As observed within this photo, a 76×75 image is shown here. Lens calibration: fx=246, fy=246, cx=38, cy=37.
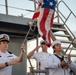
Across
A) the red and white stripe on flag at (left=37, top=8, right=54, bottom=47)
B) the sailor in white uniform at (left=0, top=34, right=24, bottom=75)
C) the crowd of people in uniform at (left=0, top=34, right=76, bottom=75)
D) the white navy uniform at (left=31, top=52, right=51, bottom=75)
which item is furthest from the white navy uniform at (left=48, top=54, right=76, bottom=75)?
the sailor in white uniform at (left=0, top=34, right=24, bottom=75)

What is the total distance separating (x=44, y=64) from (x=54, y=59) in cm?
23

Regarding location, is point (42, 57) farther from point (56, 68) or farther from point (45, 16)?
point (45, 16)

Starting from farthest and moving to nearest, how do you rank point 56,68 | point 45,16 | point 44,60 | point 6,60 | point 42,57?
point 45,16 → point 42,57 → point 44,60 → point 56,68 → point 6,60

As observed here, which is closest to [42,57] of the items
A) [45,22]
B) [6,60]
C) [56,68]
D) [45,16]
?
[56,68]

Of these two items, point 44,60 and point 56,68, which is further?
point 44,60

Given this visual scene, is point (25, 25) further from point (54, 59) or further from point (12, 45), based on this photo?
point (54, 59)

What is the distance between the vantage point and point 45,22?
194 inches

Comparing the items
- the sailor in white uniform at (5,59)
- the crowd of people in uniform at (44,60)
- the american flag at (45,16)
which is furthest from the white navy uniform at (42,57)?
the sailor in white uniform at (5,59)

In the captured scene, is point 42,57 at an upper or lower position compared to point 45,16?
lower

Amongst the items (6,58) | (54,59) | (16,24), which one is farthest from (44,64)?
(16,24)

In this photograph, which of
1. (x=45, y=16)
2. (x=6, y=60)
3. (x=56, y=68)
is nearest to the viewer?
(x=6, y=60)

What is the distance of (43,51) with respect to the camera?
5.00 m

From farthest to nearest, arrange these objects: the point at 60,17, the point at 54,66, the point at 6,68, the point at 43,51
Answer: the point at 60,17 → the point at 43,51 → the point at 54,66 → the point at 6,68

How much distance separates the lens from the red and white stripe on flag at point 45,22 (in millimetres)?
4846
